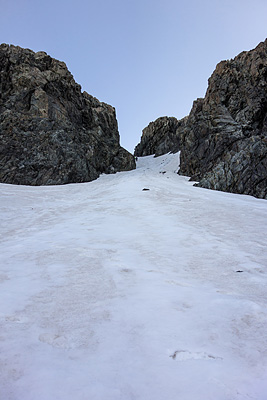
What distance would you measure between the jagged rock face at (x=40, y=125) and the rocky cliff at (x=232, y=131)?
12341 mm

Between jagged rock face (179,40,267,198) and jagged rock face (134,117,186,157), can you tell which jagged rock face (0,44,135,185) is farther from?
jagged rock face (134,117,186,157)

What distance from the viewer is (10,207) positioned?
27.7ft

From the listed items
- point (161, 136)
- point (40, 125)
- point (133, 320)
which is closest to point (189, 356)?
point (133, 320)

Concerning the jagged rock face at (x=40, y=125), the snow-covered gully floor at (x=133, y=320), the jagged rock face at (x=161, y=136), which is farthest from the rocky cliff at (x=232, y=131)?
the jagged rock face at (x=161, y=136)

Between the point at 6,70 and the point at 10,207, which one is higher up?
the point at 6,70

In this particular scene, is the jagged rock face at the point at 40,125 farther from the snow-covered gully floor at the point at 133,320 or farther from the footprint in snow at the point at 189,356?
the footprint in snow at the point at 189,356

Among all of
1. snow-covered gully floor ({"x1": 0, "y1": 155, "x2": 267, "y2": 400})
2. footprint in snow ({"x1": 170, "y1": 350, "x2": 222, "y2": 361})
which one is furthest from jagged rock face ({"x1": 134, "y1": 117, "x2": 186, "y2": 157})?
footprint in snow ({"x1": 170, "y1": 350, "x2": 222, "y2": 361})

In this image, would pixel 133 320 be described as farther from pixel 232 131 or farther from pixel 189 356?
pixel 232 131

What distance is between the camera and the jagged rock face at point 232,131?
49.6ft

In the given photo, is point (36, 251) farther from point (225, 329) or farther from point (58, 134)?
point (58, 134)

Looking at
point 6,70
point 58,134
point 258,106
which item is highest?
point 6,70

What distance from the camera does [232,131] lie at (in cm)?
1991

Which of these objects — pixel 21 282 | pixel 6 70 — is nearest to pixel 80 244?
pixel 21 282

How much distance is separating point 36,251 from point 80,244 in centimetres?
78
